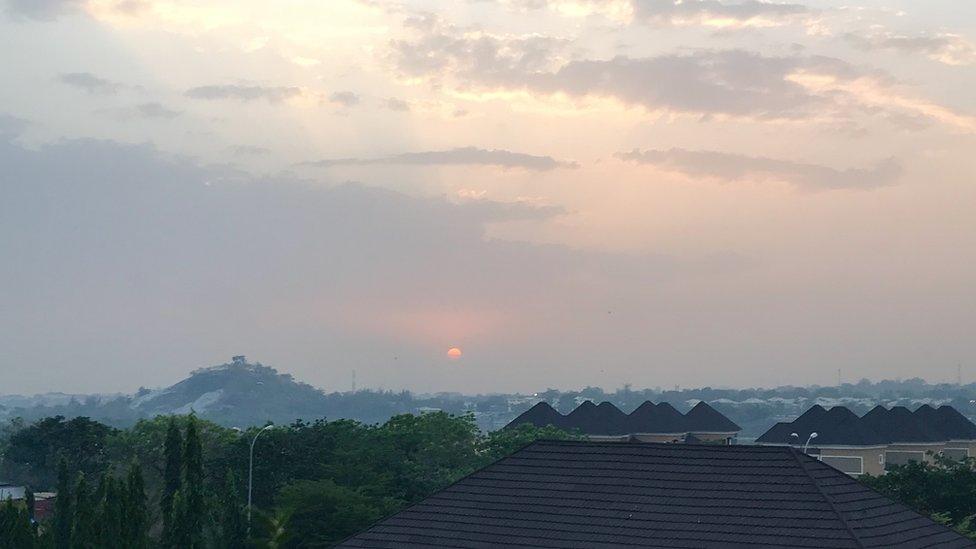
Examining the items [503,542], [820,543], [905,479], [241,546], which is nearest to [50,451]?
[241,546]

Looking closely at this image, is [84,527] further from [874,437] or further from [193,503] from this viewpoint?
[874,437]

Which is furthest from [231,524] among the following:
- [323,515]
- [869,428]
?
[869,428]

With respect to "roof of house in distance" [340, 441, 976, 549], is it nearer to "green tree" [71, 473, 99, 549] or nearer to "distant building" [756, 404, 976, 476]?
"green tree" [71, 473, 99, 549]

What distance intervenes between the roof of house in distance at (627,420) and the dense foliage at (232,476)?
1144 inches

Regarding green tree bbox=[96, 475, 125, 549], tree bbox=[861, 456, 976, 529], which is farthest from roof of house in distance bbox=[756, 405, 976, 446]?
green tree bbox=[96, 475, 125, 549]

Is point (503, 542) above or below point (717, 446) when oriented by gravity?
below

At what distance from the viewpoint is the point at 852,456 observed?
378 ft

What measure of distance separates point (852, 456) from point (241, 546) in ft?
244

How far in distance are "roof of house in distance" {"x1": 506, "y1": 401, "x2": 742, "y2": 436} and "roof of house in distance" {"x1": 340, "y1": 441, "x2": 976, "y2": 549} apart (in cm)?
8296

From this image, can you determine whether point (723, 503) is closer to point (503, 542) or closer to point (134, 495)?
point (503, 542)

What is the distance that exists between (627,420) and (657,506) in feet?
334

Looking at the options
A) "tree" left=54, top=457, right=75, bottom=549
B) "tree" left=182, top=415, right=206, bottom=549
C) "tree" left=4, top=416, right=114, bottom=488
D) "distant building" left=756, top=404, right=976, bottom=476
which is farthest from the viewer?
"distant building" left=756, top=404, right=976, bottom=476

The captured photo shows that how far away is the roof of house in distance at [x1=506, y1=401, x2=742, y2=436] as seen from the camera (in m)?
130

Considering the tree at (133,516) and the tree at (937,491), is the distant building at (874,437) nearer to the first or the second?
the tree at (937,491)
